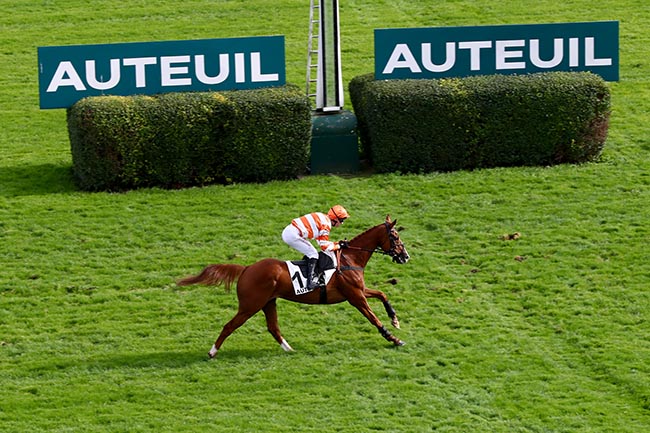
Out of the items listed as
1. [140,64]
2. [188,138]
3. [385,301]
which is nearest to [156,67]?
[140,64]

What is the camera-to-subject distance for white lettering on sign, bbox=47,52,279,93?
73.1ft

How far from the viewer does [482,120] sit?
901 inches

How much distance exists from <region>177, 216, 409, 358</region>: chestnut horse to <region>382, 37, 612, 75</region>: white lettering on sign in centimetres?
732

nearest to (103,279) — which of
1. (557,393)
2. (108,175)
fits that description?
(108,175)

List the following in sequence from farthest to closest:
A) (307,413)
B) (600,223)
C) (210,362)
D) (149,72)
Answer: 1. (149,72)
2. (600,223)
3. (210,362)
4. (307,413)

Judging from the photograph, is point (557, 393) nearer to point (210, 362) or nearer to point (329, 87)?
point (210, 362)

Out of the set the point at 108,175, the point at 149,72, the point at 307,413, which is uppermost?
the point at 149,72

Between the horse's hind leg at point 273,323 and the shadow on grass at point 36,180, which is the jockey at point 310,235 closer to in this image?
the horse's hind leg at point 273,323

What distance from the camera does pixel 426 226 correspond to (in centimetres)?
2105

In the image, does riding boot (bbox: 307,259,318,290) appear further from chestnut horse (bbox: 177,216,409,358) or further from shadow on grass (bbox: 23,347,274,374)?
shadow on grass (bbox: 23,347,274,374)

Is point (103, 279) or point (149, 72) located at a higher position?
point (149, 72)

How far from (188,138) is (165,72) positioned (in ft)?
4.68

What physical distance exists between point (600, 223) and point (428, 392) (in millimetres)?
6690

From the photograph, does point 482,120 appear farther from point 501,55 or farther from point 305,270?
point 305,270
